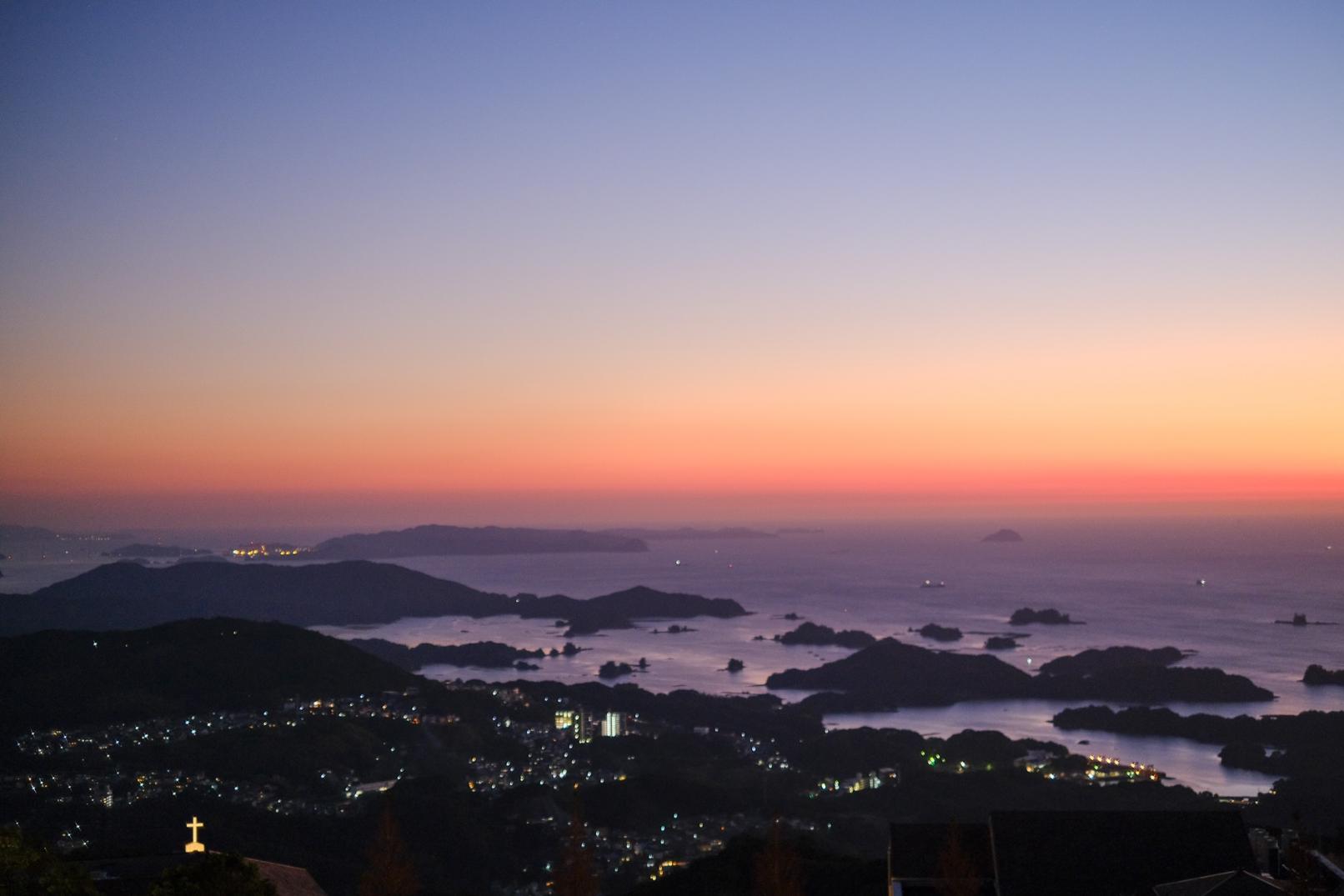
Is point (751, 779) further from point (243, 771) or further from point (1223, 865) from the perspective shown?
point (1223, 865)

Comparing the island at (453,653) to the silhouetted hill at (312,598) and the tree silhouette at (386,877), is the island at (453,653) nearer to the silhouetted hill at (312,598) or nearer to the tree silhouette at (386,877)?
the silhouetted hill at (312,598)

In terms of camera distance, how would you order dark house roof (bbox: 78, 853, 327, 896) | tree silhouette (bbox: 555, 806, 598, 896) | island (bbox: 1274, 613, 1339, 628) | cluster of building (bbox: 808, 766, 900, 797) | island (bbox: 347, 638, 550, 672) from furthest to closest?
island (bbox: 1274, 613, 1339, 628), island (bbox: 347, 638, 550, 672), cluster of building (bbox: 808, 766, 900, 797), tree silhouette (bbox: 555, 806, 598, 896), dark house roof (bbox: 78, 853, 327, 896)

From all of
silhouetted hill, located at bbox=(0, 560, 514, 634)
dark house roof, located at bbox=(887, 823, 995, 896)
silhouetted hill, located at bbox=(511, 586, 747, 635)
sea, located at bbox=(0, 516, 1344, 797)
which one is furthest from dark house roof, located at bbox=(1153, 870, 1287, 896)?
silhouetted hill, located at bbox=(511, 586, 747, 635)

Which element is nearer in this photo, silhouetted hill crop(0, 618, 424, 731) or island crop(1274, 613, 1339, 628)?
silhouetted hill crop(0, 618, 424, 731)

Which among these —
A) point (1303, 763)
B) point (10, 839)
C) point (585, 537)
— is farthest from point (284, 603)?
point (585, 537)

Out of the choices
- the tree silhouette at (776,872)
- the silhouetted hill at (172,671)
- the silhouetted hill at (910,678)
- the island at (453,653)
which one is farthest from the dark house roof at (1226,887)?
the island at (453,653)

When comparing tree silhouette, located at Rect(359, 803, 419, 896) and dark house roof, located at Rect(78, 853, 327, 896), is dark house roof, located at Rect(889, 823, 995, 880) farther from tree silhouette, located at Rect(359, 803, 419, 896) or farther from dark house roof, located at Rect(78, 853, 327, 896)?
dark house roof, located at Rect(78, 853, 327, 896)

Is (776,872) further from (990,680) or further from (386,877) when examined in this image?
(990,680)
